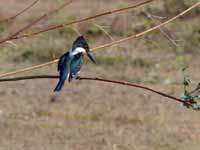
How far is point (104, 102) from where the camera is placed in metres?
7.62

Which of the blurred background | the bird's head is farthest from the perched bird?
the blurred background

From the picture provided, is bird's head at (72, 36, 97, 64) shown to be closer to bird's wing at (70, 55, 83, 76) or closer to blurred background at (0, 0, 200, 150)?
bird's wing at (70, 55, 83, 76)

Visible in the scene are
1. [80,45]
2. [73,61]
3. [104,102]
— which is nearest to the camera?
[80,45]

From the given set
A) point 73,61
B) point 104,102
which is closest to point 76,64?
point 73,61

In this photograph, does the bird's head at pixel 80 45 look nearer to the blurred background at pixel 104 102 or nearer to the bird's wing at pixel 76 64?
the bird's wing at pixel 76 64

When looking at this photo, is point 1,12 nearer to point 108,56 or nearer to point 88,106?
point 108,56

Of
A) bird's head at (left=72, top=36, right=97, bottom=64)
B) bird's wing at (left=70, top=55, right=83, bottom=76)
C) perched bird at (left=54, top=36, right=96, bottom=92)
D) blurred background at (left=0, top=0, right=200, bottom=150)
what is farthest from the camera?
blurred background at (left=0, top=0, right=200, bottom=150)

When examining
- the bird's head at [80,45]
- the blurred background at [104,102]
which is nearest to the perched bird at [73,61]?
the bird's head at [80,45]

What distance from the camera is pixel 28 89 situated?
795 cm

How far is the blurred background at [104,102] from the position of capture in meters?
6.54

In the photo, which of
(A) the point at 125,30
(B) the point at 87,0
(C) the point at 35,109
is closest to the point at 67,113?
(C) the point at 35,109

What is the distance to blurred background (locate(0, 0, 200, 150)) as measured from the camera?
6.54 meters

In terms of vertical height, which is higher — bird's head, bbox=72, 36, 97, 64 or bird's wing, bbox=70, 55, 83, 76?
bird's head, bbox=72, 36, 97, 64

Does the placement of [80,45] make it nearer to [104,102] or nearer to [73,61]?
[73,61]
